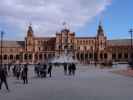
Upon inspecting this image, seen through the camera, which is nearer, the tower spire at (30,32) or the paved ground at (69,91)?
the paved ground at (69,91)

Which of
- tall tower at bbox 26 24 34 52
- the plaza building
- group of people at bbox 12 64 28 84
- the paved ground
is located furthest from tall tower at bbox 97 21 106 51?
the paved ground

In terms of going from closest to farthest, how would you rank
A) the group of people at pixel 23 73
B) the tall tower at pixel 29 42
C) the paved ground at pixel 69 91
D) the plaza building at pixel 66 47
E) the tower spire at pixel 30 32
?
the paved ground at pixel 69 91 < the group of people at pixel 23 73 < the plaza building at pixel 66 47 < the tall tower at pixel 29 42 < the tower spire at pixel 30 32

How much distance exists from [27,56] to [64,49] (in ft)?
58.2

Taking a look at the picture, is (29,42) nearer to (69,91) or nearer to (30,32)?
(30,32)

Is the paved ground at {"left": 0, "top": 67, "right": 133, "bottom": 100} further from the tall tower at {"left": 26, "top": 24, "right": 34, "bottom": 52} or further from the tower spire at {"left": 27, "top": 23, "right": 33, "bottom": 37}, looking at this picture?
the tower spire at {"left": 27, "top": 23, "right": 33, "bottom": 37}

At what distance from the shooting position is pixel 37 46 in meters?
174

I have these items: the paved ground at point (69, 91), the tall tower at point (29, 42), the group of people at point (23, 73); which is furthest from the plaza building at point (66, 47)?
the paved ground at point (69, 91)

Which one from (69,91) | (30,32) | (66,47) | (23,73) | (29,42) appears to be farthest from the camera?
(30,32)

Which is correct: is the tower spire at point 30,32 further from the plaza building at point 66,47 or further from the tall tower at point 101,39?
the tall tower at point 101,39

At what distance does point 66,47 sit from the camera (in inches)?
6594

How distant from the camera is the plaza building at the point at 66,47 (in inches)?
6531

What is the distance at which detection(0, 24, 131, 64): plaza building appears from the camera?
544 ft

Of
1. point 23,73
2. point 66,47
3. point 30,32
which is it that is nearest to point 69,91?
point 23,73

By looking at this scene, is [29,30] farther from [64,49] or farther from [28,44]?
[64,49]
